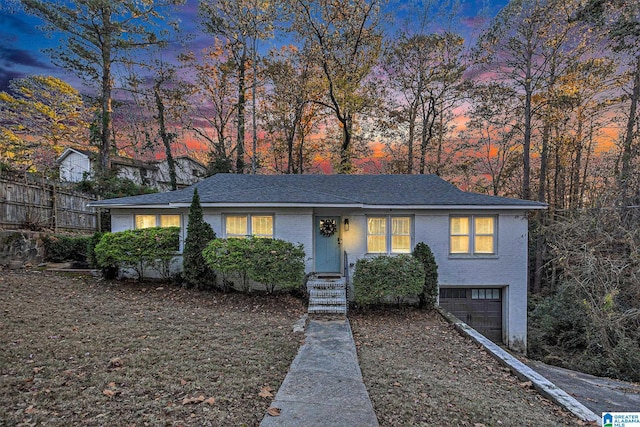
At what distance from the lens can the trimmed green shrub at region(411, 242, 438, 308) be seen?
355 inches

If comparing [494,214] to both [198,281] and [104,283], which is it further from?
Result: [104,283]

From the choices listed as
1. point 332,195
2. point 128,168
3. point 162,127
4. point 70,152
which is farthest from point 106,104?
point 332,195

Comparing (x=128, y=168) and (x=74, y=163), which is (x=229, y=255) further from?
(x=74, y=163)

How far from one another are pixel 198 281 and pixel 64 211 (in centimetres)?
850

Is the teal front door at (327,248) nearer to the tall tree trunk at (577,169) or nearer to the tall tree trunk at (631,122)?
the tall tree trunk at (631,122)

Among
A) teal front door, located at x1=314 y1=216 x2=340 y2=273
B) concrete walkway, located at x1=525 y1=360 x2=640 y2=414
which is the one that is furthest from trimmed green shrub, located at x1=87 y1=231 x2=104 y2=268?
concrete walkway, located at x1=525 y1=360 x2=640 y2=414

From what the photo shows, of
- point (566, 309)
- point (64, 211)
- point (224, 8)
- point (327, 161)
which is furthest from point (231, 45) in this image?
point (566, 309)

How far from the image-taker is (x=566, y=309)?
1095 cm

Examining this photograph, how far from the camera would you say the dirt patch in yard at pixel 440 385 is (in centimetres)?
367

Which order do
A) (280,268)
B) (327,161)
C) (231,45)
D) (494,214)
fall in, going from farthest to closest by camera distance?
(327,161)
(231,45)
(494,214)
(280,268)

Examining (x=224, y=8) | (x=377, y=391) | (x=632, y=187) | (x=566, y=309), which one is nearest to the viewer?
(x=377, y=391)

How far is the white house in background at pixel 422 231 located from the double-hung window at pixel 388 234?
32 millimetres

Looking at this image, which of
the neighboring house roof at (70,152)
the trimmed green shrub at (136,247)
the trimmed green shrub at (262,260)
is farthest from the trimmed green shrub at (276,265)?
the neighboring house roof at (70,152)
